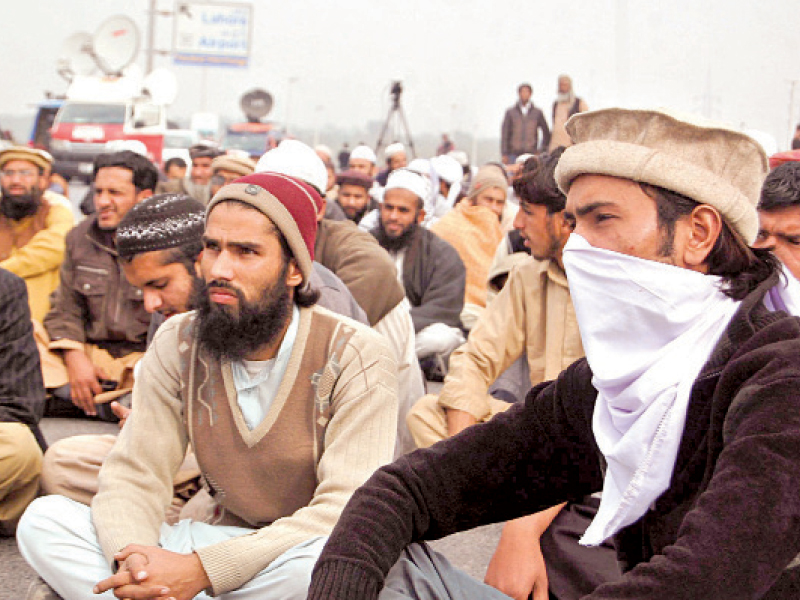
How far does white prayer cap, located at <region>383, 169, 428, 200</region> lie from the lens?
6.96 m

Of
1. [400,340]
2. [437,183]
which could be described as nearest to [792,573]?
[400,340]

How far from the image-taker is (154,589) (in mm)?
2359

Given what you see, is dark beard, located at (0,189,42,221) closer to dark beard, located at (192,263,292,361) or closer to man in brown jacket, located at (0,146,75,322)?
man in brown jacket, located at (0,146,75,322)

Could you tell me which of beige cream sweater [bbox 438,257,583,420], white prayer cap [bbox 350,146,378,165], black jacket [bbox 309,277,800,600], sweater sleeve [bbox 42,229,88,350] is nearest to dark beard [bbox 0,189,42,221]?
sweater sleeve [bbox 42,229,88,350]

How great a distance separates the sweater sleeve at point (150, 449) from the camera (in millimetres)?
2729

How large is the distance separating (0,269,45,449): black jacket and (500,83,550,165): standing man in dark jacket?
11.0m

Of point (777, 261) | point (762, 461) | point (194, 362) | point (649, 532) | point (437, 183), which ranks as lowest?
point (437, 183)

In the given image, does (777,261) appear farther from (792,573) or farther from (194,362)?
(194,362)

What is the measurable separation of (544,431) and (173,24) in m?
31.1

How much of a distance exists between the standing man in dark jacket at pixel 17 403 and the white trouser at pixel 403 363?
1.32 metres

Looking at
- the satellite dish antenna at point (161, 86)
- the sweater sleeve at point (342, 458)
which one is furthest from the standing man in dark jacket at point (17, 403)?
the satellite dish antenna at point (161, 86)

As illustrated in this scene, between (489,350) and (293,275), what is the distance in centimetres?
115

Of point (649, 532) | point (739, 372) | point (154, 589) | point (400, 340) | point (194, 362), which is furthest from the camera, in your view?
point (400, 340)

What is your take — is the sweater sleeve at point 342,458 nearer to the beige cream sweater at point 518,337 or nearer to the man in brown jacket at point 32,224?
the beige cream sweater at point 518,337
